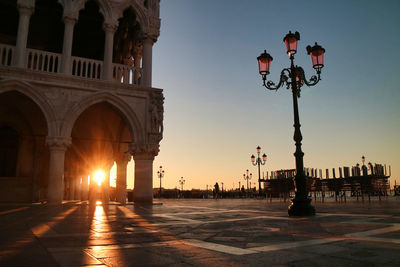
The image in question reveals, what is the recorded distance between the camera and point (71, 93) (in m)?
14.6

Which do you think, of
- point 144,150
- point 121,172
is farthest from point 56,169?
point 121,172

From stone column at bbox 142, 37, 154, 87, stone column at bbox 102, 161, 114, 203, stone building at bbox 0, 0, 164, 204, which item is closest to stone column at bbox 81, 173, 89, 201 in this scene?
stone column at bbox 102, 161, 114, 203

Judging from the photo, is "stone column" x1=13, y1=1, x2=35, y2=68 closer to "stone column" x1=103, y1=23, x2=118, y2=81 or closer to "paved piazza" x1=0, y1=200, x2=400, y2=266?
"stone column" x1=103, y1=23, x2=118, y2=81

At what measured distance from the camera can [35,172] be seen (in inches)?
688

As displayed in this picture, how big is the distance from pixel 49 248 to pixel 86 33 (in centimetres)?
1918

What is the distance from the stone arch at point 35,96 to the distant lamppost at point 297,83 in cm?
987

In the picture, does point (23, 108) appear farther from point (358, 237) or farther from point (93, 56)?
point (358, 237)

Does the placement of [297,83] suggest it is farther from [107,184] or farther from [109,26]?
[107,184]

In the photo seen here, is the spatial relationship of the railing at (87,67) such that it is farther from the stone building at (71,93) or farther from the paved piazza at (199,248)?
the paved piazza at (199,248)

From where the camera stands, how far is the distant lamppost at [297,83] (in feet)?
27.6

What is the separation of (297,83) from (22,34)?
12.8 meters

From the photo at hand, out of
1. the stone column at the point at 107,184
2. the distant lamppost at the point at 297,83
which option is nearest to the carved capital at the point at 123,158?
the stone column at the point at 107,184

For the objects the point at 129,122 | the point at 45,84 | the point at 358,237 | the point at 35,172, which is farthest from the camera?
the point at 35,172

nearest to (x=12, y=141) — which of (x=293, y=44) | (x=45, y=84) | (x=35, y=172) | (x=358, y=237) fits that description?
(x=35, y=172)
